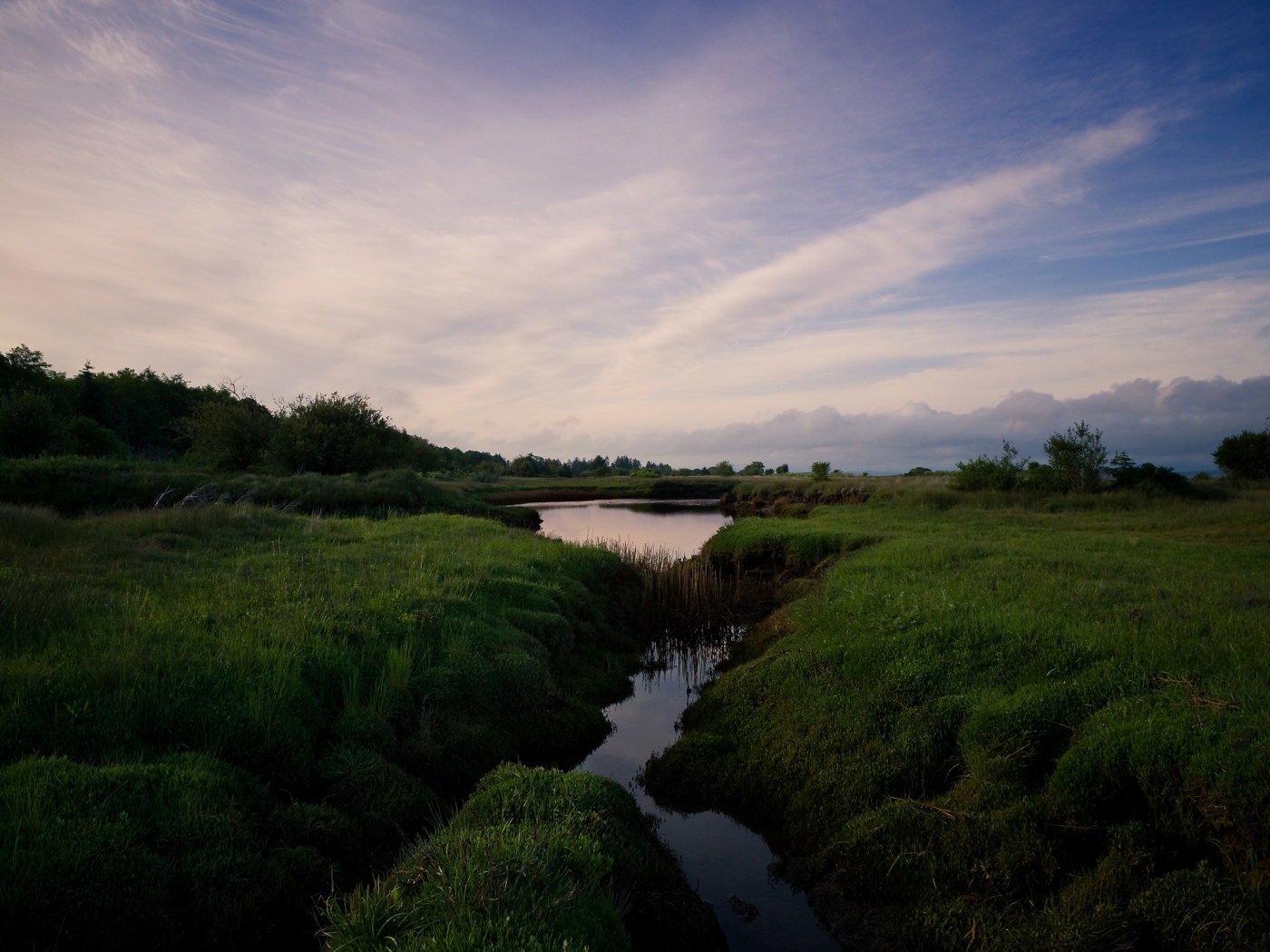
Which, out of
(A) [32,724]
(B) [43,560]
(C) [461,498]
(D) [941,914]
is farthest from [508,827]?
(C) [461,498]

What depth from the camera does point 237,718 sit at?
6.52 meters

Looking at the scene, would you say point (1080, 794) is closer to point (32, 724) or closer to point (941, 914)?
point (941, 914)

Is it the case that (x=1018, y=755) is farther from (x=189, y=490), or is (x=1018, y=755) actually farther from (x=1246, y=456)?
(x=1246, y=456)

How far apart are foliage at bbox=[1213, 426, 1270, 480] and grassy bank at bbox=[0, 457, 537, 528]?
4764 centimetres

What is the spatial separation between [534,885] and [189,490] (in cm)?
2598

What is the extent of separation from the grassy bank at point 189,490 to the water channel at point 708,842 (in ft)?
51.6

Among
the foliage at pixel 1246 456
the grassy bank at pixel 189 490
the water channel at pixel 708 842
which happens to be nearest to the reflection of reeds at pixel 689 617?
the water channel at pixel 708 842

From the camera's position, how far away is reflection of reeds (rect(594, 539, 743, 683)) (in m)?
15.2

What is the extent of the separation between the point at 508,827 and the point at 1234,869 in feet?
18.0

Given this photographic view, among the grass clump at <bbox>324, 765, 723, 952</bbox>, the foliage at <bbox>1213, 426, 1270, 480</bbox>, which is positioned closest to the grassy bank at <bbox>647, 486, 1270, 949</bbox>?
the grass clump at <bbox>324, 765, 723, 952</bbox>

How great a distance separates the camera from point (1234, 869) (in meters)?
5.00

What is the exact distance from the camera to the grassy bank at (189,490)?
21609 millimetres

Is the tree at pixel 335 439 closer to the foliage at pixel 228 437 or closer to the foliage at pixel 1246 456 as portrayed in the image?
the foliage at pixel 228 437

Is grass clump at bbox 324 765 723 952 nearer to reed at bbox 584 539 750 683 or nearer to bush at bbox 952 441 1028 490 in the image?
reed at bbox 584 539 750 683
